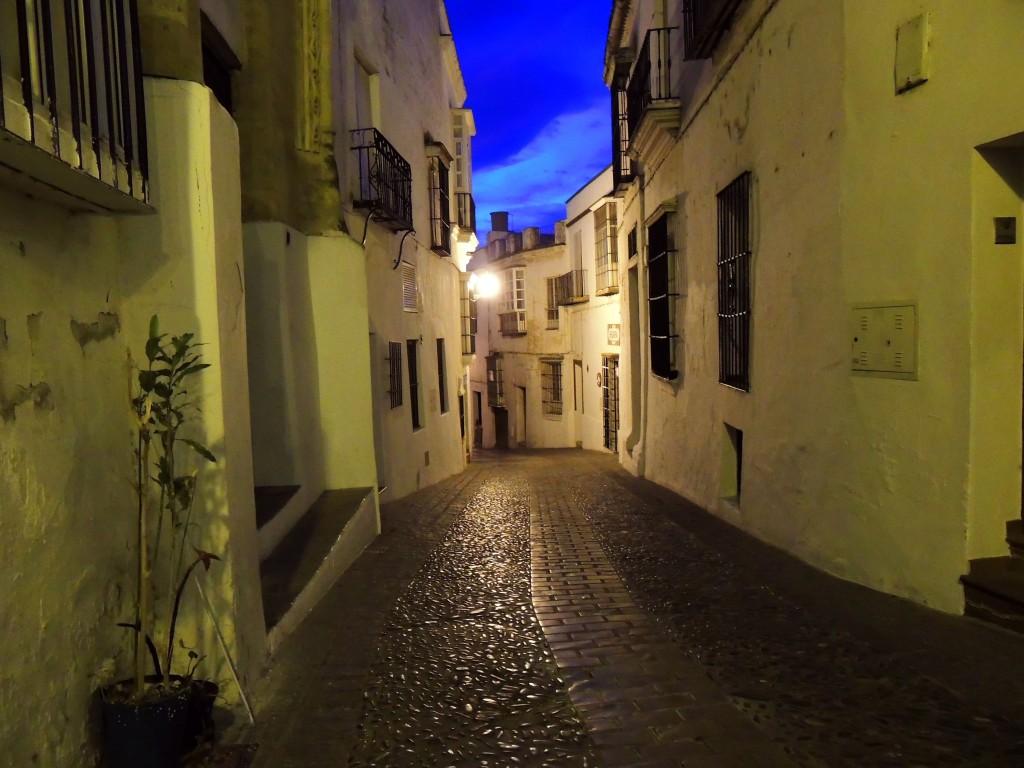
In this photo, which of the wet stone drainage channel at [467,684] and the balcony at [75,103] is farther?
the wet stone drainage channel at [467,684]

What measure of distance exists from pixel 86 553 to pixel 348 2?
7508 mm

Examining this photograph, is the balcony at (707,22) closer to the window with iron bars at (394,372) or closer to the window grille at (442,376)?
the window with iron bars at (394,372)

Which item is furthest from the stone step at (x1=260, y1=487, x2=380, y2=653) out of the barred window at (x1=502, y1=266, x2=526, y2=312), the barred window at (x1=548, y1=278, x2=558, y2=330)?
the barred window at (x1=502, y1=266, x2=526, y2=312)

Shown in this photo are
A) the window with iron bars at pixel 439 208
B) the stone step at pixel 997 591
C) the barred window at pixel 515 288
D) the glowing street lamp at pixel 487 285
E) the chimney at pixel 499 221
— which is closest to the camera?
the stone step at pixel 997 591

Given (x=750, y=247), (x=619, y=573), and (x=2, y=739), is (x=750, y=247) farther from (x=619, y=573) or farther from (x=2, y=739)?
(x=2, y=739)

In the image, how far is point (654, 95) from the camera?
9.95 meters

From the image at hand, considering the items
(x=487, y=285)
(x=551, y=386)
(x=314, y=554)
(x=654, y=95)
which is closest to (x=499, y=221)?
(x=487, y=285)

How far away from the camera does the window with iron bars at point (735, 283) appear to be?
6574mm

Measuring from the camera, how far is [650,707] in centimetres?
329

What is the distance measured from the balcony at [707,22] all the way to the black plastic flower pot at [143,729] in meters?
6.30

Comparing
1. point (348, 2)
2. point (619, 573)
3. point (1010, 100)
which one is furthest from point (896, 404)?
point (348, 2)

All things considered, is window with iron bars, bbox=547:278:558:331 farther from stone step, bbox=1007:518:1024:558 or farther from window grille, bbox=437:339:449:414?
stone step, bbox=1007:518:1024:558

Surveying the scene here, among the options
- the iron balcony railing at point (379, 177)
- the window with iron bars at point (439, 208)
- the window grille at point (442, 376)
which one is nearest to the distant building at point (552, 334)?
the window grille at point (442, 376)

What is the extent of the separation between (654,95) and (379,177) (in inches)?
160
